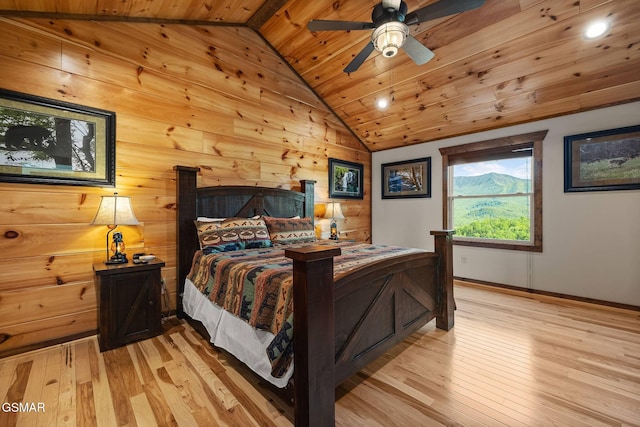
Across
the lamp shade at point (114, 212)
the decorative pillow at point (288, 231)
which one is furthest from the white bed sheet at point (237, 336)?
the decorative pillow at point (288, 231)

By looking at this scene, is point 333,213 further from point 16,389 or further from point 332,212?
point 16,389

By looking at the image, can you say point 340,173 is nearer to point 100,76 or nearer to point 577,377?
point 100,76

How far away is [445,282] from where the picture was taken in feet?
8.60

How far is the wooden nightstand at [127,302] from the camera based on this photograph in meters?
2.21

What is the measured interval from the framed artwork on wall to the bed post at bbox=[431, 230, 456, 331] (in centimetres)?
320

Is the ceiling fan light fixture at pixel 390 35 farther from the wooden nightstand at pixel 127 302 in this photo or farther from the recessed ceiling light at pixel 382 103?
the wooden nightstand at pixel 127 302

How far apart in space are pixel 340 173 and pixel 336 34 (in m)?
2.12

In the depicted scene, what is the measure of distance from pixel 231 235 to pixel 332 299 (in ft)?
5.69

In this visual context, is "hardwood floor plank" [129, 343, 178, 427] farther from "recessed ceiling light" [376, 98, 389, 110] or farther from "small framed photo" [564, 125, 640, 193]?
"small framed photo" [564, 125, 640, 193]

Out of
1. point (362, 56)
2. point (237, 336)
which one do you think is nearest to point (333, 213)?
point (362, 56)

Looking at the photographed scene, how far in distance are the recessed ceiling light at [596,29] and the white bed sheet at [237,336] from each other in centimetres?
371

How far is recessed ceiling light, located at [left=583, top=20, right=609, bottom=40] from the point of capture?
7.86 feet

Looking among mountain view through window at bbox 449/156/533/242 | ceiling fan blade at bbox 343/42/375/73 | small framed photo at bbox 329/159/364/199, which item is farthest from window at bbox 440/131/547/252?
ceiling fan blade at bbox 343/42/375/73

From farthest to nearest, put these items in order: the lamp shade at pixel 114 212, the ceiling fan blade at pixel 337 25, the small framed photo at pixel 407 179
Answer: the small framed photo at pixel 407 179
the lamp shade at pixel 114 212
the ceiling fan blade at pixel 337 25
